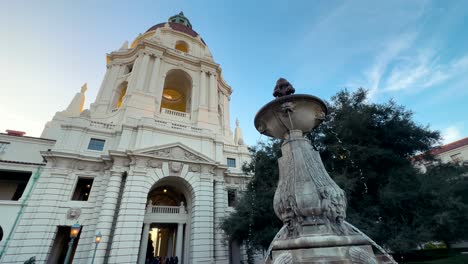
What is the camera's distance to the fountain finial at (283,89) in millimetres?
6266

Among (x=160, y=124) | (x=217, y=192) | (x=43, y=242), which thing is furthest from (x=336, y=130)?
(x=43, y=242)

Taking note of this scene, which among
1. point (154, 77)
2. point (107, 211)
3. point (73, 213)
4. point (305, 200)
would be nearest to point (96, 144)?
point (73, 213)

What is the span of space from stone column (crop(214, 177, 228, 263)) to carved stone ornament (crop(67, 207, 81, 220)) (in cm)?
1039

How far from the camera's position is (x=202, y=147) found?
2059 cm

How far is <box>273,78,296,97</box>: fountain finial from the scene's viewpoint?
6.27m

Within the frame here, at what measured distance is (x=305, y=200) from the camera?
14.7 feet

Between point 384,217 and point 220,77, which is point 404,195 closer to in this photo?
point 384,217

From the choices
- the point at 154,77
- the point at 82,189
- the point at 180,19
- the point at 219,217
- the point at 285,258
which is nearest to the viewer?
the point at 285,258

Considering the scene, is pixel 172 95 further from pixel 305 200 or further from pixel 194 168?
pixel 305 200

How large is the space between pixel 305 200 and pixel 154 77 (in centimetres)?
2424

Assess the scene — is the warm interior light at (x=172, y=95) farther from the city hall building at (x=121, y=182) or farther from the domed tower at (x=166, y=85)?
the city hall building at (x=121, y=182)

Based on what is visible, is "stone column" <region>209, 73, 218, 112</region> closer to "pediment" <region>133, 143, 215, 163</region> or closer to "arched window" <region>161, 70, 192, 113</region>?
"arched window" <region>161, 70, 192, 113</region>

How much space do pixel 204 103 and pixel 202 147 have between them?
717cm

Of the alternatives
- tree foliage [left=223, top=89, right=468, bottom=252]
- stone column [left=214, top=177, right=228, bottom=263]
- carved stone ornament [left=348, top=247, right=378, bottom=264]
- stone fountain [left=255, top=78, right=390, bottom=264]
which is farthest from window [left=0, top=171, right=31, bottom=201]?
carved stone ornament [left=348, top=247, right=378, bottom=264]
